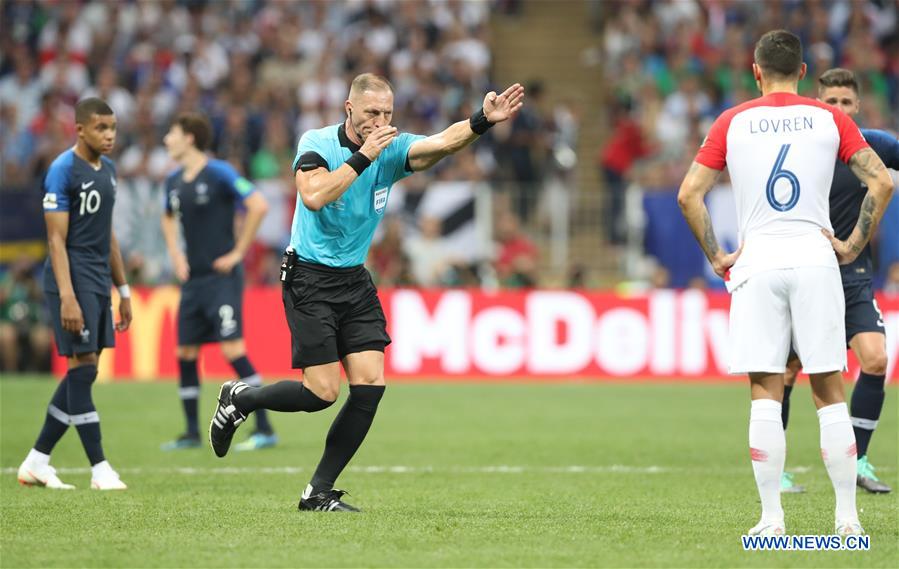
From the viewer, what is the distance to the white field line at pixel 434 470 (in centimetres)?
1053

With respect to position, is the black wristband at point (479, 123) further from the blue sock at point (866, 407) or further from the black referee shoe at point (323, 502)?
the blue sock at point (866, 407)

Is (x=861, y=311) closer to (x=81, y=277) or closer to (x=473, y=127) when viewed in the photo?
(x=473, y=127)

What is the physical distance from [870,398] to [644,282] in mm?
12460

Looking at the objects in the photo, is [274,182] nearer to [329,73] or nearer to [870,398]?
[329,73]

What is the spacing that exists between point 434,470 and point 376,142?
3.74 meters

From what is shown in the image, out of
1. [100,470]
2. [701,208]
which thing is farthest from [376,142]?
[100,470]

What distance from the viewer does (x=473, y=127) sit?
26.0 ft

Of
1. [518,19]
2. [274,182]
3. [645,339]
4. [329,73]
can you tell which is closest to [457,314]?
[645,339]

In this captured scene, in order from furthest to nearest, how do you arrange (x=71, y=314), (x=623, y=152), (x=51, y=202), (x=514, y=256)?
(x=623, y=152) < (x=514, y=256) < (x=51, y=202) < (x=71, y=314)

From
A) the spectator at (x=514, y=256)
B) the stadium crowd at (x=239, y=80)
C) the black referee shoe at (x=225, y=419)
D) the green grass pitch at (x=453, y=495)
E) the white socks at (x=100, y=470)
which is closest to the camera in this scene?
the green grass pitch at (x=453, y=495)

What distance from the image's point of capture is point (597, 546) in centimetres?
694

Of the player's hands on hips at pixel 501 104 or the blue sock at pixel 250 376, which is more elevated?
the player's hands on hips at pixel 501 104

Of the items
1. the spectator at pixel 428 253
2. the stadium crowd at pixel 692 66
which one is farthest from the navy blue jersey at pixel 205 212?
the stadium crowd at pixel 692 66

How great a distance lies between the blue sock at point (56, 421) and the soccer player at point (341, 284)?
2.09 m
